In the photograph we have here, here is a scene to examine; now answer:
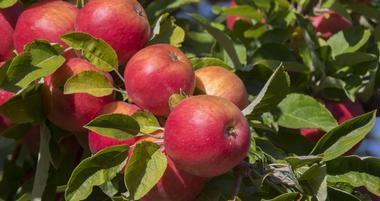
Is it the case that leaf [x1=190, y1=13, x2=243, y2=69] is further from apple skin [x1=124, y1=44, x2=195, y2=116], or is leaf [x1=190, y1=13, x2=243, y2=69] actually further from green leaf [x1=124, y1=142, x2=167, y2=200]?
green leaf [x1=124, y1=142, x2=167, y2=200]

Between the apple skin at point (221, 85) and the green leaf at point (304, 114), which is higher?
the apple skin at point (221, 85)

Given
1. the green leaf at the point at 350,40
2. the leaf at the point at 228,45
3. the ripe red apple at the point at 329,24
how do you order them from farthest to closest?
the ripe red apple at the point at 329,24 → the green leaf at the point at 350,40 → the leaf at the point at 228,45

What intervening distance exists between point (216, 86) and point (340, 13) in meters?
0.60

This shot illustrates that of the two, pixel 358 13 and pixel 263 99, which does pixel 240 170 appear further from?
pixel 358 13

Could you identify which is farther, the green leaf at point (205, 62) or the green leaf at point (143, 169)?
the green leaf at point (205, 62)

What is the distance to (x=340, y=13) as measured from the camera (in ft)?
5.51

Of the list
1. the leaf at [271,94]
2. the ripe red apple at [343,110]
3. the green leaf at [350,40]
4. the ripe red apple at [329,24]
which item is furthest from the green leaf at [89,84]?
the ripe red apple at [329,24]

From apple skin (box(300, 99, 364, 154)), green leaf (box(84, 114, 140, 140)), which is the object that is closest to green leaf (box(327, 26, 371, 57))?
apple skin (box(300, 99, 364, 154))

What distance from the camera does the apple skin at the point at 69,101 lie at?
120 centimetres

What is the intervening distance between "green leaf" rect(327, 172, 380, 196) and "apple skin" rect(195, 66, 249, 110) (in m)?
0.19

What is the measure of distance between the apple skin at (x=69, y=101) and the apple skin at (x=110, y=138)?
0.02 meters

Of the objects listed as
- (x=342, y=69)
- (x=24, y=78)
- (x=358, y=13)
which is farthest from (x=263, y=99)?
(x=358, y=13)

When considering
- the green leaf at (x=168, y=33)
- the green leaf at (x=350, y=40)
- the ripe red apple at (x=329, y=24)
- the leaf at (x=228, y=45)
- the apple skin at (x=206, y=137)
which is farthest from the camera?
the ripe red apple at (x=329, y=24)

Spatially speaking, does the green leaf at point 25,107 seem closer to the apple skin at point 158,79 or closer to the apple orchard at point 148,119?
the apple orchard at point 148,119
